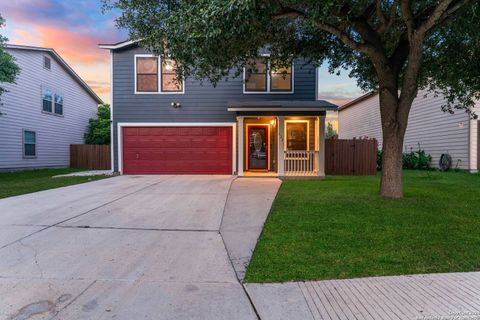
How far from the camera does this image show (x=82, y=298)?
3105mm

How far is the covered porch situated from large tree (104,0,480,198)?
2.27 m

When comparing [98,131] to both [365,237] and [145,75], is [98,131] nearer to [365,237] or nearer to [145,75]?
[145,75]

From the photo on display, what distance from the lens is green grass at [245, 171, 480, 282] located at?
12.3 ft

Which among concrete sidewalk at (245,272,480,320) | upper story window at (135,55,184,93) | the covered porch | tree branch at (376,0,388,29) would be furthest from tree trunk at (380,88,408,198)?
upper story window at (135,55,184,93)

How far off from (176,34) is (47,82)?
53.1 ft

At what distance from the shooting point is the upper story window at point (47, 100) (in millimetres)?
19016

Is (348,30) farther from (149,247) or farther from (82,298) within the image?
(82,298)

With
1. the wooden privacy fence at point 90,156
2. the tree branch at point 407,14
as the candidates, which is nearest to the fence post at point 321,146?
the tree branch at point 407,14

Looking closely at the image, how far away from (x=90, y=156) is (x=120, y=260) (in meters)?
18.6

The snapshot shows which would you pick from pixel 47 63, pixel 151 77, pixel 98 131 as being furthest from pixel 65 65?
pixel 151 77

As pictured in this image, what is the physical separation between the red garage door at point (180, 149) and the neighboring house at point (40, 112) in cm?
646

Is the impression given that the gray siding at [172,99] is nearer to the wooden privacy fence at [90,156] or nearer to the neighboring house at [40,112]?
the neighboring house at [40,112]

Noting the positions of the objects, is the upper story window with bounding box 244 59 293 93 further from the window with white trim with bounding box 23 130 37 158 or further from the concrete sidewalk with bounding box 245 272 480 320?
the window with white trim with bounding box 23 130 37 158

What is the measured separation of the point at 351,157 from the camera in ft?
49.4
